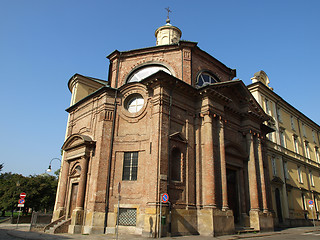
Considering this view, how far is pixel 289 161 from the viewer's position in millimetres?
31594

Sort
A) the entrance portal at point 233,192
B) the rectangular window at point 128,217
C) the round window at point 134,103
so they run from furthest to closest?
the entrance portal at point 233,192, the round window at point 134,103, the rectangular window at point 128,217

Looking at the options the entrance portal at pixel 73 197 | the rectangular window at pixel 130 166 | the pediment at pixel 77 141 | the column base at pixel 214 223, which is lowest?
the column base at pixel 214 223

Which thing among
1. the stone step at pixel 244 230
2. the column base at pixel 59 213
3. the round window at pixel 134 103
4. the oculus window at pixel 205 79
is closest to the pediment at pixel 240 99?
the oculus window at pixel 205 79

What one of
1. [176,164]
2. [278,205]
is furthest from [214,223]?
[278,205]

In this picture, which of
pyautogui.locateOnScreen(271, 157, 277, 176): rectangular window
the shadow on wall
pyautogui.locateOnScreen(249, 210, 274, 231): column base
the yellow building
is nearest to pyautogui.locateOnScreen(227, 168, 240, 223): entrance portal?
pyautogui.locateOnScreen(249, 210, 274, 231): column base

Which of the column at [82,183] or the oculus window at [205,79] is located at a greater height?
the oculus window at [205,79]

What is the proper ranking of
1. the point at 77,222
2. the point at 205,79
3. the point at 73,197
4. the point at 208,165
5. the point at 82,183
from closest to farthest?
the point at 77,222, the point at 208,165, the point at 82,183, the point at 73,197, the point at 205,79

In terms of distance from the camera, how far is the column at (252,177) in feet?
63.8

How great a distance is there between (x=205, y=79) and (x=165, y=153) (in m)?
8.73

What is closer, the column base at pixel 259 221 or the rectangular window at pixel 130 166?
the rectangular window at pixel 130 166

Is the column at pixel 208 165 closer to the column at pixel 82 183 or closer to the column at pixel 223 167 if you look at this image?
the column at pixel 223 167

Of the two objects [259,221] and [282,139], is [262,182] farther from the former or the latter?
[282,139]

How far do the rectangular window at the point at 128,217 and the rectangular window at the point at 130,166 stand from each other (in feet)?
6.14

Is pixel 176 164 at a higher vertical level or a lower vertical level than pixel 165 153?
lower
